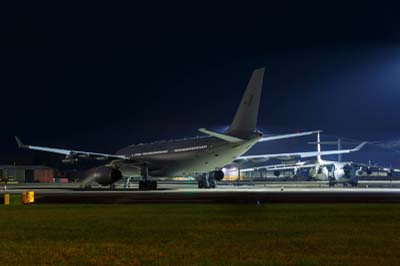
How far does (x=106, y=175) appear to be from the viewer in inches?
2562

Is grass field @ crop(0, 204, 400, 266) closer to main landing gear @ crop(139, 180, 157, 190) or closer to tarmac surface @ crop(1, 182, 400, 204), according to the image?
tarmac surface @ crop(1, 182, 400, 204)

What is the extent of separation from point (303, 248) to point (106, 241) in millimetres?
5567

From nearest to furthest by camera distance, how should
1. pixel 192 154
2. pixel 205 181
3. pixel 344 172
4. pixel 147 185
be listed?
pixel 192 154 → pixel 147 185 → pixel 205 181 → pixel 344 172

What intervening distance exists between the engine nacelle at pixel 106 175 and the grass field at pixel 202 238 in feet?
119

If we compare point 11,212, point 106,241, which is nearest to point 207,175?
A: point 11,212

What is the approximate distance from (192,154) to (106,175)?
9.06 meters

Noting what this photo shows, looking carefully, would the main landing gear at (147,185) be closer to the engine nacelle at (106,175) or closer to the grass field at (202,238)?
the engine nacelle at (106,175)

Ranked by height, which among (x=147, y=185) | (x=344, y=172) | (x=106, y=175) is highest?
(x=344, y=172)

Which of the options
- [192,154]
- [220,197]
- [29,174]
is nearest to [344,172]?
[192,154]

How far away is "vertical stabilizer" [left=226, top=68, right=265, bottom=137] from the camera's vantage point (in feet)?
190

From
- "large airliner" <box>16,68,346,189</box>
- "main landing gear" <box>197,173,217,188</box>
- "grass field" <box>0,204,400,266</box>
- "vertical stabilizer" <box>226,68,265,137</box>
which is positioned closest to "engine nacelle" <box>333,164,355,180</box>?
"large airliner" <box>16,68,346,189</box>

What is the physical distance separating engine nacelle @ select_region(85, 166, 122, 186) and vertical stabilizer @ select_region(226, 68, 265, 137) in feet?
43.3

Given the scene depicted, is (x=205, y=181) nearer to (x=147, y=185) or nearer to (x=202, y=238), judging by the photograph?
(x=147, y=185)

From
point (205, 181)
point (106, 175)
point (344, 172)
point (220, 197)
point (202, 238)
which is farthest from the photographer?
point (344, 172)
